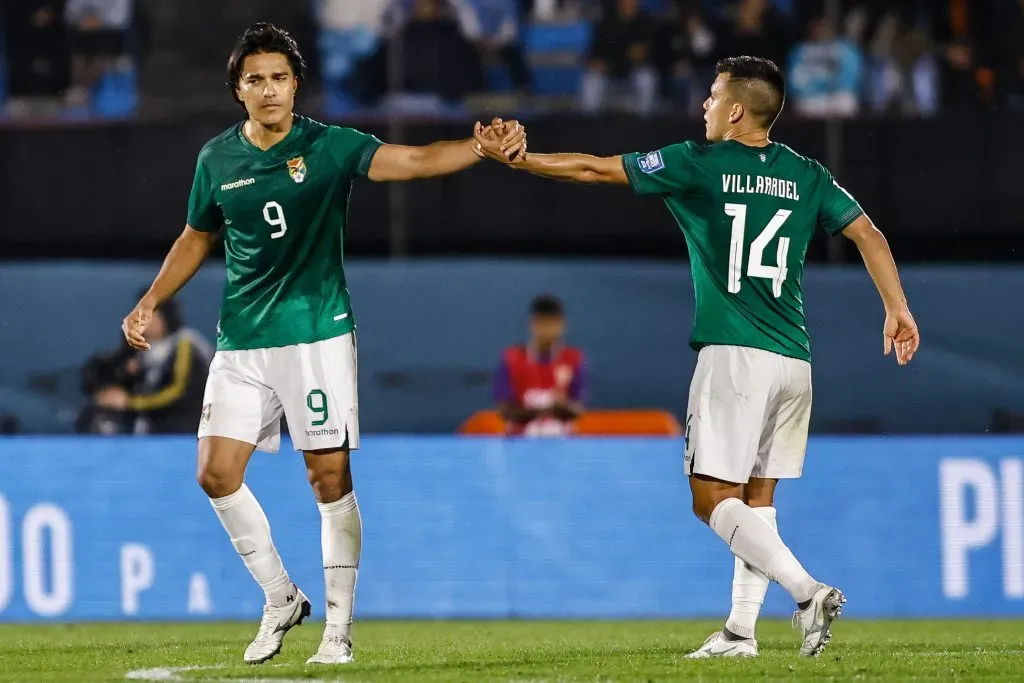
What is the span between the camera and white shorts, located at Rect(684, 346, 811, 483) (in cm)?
559

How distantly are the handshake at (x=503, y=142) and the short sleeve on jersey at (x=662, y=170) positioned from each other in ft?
1.33

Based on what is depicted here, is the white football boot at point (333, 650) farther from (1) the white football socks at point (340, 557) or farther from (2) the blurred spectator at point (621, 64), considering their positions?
(2) the blurred spectator at point (621, 64)

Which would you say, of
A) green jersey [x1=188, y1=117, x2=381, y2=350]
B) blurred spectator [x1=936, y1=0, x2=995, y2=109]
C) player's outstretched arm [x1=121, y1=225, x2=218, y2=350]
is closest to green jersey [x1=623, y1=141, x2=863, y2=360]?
green jersey [x1=188, y1=117, x2=381, y2=350]

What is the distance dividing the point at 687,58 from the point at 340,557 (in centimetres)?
631

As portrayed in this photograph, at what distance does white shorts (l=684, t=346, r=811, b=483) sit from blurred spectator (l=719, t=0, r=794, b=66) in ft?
19.2

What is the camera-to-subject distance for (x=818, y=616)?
209 inches

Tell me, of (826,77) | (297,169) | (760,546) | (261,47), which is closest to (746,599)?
(760,546)

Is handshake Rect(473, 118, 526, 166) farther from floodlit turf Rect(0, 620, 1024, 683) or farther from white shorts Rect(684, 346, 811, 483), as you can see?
floodlit turf Rect(0, 620, 1024, 683)

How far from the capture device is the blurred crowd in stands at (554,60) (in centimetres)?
1103

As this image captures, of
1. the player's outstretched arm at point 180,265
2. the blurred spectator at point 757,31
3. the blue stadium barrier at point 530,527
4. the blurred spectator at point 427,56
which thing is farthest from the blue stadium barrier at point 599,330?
the player's outstretched arm at point 180,265

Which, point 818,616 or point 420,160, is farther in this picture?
point 420,160

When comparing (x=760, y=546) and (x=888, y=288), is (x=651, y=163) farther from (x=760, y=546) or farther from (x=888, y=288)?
(x=760, y=546)

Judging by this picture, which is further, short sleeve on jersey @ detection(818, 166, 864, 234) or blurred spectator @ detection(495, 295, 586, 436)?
blurred spectator @ detection(495, 295, 586, 436)

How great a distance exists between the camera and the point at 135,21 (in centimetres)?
1106
